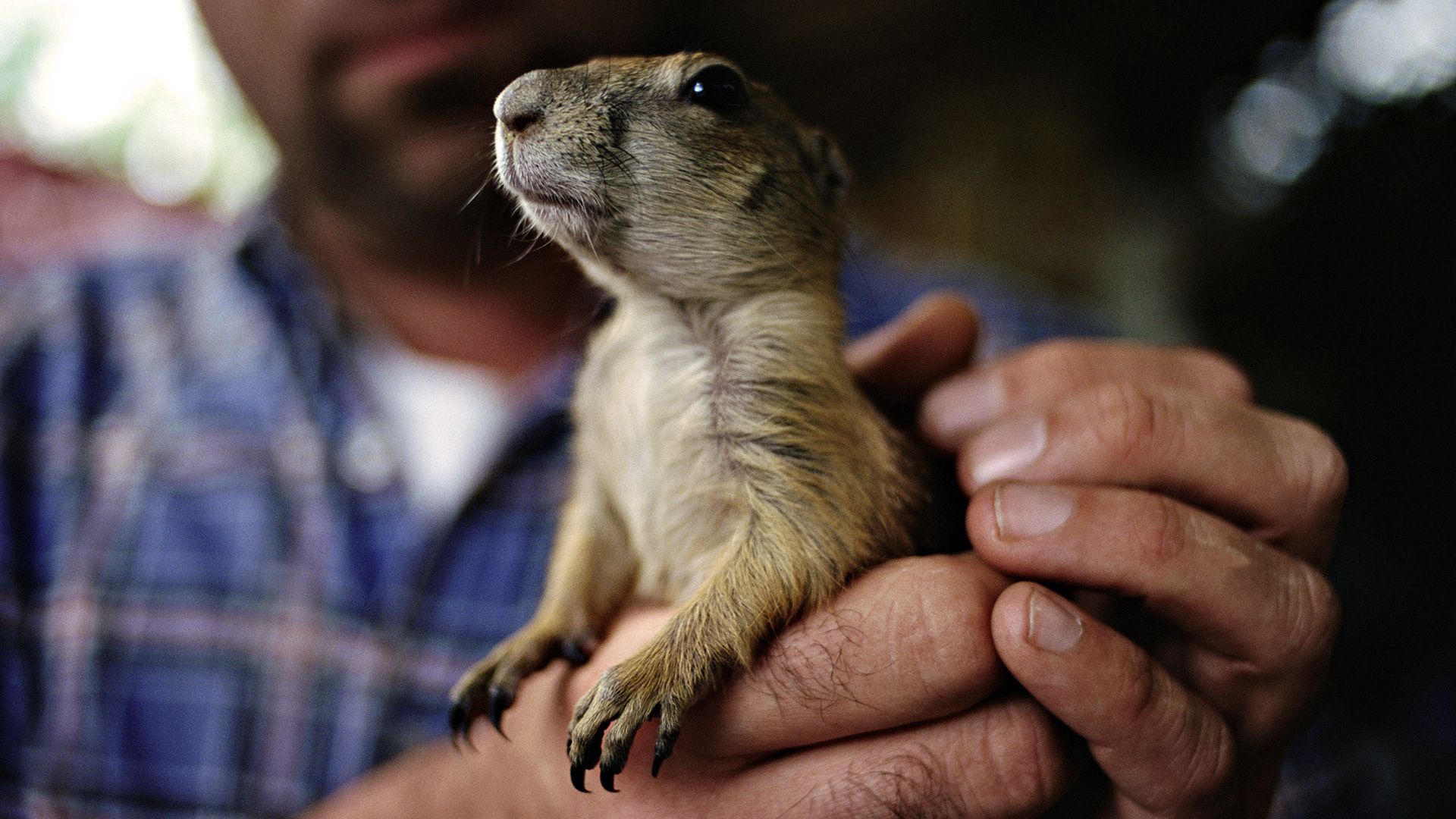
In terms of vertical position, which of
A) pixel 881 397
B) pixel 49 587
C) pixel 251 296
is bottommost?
pixel 49 587

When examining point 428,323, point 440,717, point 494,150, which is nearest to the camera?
point 494,150

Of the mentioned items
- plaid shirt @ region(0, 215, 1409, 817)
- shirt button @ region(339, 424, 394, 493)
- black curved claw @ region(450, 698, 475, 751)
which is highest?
black curved claw @ region(450, 698, 475, 751)

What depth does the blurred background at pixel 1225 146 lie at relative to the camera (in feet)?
2.87

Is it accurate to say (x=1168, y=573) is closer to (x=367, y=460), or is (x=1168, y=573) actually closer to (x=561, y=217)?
(x=561, y=217)

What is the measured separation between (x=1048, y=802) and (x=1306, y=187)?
89 centimetres

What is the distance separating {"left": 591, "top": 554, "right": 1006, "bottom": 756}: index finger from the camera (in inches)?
32.2

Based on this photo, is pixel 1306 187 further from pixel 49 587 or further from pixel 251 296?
pixel 49 587

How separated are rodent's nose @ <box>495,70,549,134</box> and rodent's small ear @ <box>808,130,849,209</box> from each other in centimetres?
33

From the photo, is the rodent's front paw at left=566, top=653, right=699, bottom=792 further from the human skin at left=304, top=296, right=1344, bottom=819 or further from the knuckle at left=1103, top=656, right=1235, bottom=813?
the knuckle at left=1103, top=656, right=1235, bottom=813

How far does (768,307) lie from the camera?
97cm

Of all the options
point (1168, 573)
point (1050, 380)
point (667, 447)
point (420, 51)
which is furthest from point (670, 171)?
point (1050, 380)

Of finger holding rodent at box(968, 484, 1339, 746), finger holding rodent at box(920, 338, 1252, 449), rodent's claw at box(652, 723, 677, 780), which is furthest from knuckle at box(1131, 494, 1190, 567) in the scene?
rodent's claw at box(652, 723, 677, 780)

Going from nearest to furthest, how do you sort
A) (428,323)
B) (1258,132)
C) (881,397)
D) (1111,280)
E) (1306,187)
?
(1306,187) → (1258,132) → (881,397) → (428,323) → (1111,280)

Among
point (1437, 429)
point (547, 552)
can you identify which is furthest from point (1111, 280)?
point (547, 552)
